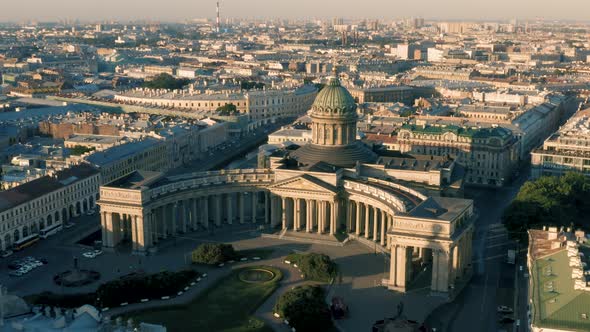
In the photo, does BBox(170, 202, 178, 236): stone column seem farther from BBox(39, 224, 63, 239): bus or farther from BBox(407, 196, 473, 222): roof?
BBox(407, 196, 473, 222): roof

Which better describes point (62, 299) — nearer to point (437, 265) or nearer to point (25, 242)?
point (25, 242)

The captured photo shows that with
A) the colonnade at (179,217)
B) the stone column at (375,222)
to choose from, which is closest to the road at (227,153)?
the colonnade at (179,217)

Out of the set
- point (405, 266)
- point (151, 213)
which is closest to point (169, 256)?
point (151, 213)

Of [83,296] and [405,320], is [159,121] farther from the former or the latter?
[405,320]

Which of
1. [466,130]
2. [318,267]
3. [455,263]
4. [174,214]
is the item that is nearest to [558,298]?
[455,263]

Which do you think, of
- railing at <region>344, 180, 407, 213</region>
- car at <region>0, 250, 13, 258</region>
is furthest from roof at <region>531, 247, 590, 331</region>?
car at <region>0, 250, 13, 258</region>

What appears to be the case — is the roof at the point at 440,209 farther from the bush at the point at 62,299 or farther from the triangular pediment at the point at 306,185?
the bush at the point at 62,299
